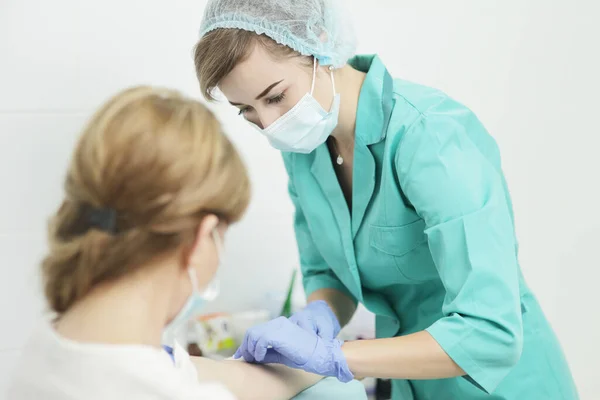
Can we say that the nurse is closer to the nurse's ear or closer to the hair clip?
the nurse's ear

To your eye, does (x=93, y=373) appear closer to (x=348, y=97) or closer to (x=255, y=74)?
(x=255, y=74)

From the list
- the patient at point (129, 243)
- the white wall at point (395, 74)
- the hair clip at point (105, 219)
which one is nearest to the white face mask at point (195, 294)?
the patient at point (129, 243)

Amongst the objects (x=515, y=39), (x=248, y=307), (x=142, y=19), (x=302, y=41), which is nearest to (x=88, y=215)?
(x=302, y=41)

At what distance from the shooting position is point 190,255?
911mm

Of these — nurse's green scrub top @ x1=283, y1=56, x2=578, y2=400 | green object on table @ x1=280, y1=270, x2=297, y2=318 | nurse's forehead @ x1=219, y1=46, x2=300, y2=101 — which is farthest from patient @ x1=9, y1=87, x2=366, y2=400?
green object on table @ x1=280, y1=270, x2=297, y2=318

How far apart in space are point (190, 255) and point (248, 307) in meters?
1.24

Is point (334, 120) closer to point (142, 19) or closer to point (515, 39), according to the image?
point (142, 19)

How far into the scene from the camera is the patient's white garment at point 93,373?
0.83 meters

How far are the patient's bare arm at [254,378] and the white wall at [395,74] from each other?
2.46 feet

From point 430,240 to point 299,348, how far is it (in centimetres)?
32

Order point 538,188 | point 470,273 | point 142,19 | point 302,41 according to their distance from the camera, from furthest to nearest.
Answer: point 538,188
point 142,19
point 302,41
point 470,273

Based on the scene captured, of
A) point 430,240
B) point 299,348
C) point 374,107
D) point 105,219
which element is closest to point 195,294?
point 105,219

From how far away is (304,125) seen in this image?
4.41ft

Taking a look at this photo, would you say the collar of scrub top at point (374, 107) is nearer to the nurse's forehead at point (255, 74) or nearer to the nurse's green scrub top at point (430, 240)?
the nurse's green scrub top at point (430, 240)
